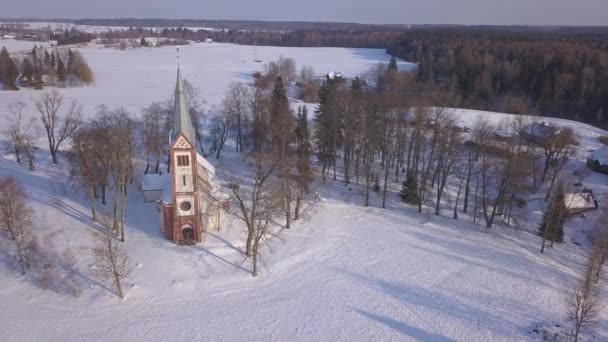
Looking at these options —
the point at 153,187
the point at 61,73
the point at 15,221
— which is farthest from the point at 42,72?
the point at 15,221

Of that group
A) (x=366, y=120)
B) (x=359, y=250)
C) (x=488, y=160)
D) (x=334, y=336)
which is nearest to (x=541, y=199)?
(x=488, y=160)

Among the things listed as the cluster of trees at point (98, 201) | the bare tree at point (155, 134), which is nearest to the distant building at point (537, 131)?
the bare tree at point (155, 134)

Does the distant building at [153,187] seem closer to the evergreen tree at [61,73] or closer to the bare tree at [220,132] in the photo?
the bare tree at [220,132]

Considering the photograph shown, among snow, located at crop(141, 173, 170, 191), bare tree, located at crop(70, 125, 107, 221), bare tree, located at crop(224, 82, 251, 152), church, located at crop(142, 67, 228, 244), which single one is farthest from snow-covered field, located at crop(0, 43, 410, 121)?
church, located at crop(142, 67, 228, 244)

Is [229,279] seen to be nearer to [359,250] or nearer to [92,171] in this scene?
[359,250]

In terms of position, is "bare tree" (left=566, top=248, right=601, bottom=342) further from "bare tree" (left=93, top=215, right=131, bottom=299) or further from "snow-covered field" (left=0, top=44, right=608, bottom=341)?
"bare tree" (left=93, top=215, right=131, bottom=299)

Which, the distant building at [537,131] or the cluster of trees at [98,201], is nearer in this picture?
the cluster of trees at [98,201]
